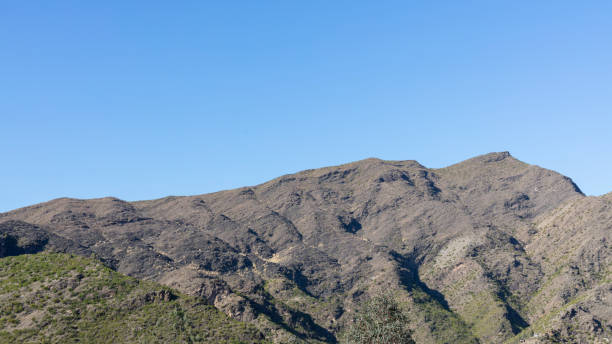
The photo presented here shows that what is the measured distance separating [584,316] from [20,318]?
5899 inches

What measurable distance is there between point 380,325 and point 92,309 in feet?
155

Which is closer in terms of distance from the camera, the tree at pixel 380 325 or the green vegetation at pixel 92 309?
the tree at pixel 380 325

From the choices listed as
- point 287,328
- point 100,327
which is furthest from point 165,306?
point 287,328

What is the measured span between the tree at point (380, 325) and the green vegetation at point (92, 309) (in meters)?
23.0

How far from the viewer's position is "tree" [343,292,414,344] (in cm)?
8344

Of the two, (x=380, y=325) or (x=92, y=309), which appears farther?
(x=92, y=309)

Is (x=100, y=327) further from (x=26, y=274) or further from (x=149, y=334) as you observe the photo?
(x=26, y=274)

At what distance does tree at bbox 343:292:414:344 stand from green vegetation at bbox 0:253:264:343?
23.0 metres

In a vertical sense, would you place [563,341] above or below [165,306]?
below

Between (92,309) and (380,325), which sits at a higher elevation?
(92,309)

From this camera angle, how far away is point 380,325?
8569cm

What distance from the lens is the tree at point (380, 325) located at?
83.4 m

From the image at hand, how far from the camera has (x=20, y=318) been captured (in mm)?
87438

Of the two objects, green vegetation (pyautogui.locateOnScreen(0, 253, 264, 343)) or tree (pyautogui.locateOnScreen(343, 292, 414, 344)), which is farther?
green vegetation (pyautogui.locateOnScreen(0, 253, 264, 343))
